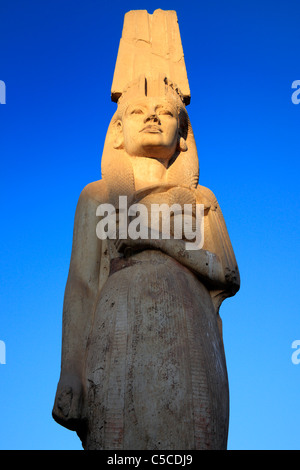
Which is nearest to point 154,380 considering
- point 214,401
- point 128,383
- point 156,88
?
point 128,383

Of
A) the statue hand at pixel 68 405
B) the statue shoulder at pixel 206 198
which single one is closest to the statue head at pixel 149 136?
the statue shoulder at pixel 206 198

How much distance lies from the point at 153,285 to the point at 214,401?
101cm

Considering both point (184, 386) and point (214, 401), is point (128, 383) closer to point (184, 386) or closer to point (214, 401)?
point (184, 386)

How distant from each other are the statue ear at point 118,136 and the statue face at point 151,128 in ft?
0.22

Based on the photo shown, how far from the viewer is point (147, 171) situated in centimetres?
530

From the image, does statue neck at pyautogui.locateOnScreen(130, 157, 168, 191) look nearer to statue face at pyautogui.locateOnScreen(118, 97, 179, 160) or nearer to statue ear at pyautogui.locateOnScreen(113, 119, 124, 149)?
statue face at pyautogui.locateOnScreen(118, 97, 179, 160)

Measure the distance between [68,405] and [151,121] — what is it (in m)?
2.86

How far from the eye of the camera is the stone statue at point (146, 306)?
372cm

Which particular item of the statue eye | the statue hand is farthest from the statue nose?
the statue hand

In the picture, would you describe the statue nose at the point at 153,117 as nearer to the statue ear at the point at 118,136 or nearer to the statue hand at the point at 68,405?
the statue ear at the point at 118,136

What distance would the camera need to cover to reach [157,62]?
6.30m

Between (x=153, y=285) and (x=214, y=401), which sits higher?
(x=153, y=285)

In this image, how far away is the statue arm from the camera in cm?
395

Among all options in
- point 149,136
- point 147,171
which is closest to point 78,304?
point 147,171
